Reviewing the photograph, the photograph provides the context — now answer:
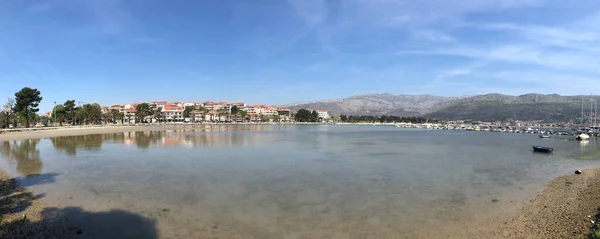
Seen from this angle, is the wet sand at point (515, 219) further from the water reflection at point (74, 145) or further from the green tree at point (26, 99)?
the green tree at point (26, 99)

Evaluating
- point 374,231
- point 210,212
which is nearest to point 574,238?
point 374,231

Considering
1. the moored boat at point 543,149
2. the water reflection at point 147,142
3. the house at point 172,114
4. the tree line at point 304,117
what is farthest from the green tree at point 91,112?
the moored boat at point 543,149

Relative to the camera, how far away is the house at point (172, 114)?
5418 inches

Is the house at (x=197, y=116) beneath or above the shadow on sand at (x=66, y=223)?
above

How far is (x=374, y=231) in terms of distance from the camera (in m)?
9.80

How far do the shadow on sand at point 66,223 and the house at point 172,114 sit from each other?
13227 centimetres

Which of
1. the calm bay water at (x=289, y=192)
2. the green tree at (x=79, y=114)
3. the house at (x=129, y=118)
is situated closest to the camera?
the calm bay water at (x=289, y=192)

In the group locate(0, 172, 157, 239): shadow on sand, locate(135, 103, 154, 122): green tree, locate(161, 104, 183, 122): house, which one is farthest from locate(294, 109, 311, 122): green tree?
locate(0, 172, 157, 239): shadow on sand

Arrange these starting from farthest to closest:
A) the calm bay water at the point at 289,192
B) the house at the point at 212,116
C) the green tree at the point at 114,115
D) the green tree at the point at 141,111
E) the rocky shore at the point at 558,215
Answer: the house at the point at 212,116 → the green tree at the point at 141,111 → the green tree at the point at 114,115 → the calm bay water at the point at 289,192 → the rocky shore at the point at 558,215

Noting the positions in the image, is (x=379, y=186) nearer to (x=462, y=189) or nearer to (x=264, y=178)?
(x=462, y=189)

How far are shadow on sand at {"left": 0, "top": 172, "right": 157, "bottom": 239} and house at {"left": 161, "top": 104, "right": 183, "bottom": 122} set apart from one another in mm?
132267

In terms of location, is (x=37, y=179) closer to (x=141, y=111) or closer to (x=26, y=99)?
(x=26, y=99)

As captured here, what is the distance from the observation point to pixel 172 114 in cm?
14012

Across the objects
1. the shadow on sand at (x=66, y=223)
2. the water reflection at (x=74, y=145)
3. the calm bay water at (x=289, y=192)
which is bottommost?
the calm bay water at (x=289, y=192)
